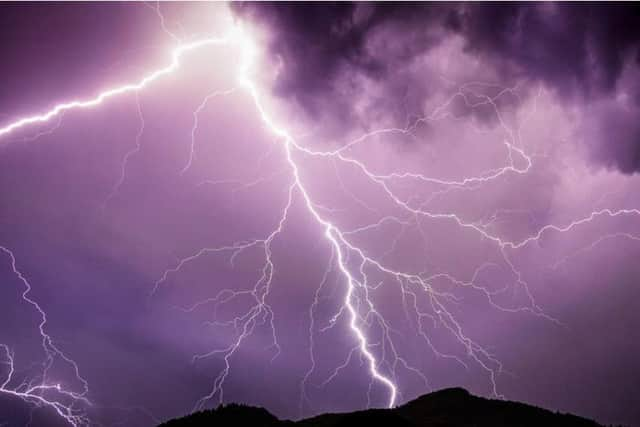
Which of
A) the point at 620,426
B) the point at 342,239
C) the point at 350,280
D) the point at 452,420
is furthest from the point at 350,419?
the point at 620,426

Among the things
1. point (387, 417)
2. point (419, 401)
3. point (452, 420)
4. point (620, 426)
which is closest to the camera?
point (387, 417)

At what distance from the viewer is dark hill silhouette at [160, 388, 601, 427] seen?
24.3m

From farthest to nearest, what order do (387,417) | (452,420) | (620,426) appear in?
(452,420), (620,426), (387,417)

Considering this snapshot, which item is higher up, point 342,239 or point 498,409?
point 342,239

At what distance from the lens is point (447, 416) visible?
86.0ft

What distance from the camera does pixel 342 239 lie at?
20406mm

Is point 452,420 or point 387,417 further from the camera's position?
point 452,420

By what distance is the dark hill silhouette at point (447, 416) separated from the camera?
24266 mm

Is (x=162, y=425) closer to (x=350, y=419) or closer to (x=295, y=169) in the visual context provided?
(x=350, y=419)

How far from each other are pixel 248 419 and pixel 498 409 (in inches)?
650

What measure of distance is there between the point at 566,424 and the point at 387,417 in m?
13.2

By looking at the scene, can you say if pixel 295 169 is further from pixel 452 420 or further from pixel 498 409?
pixel 498 409

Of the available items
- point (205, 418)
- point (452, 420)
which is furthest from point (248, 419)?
point (452, 420)

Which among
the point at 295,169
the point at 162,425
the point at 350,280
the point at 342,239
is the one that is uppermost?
the point at 295,169
